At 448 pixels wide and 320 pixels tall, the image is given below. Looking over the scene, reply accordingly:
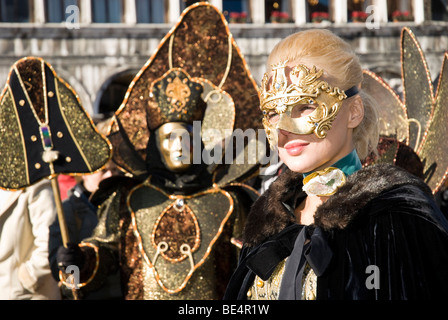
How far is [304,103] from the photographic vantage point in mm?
2420

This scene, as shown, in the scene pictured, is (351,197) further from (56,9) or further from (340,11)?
(340,11)

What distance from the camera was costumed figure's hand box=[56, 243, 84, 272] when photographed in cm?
387

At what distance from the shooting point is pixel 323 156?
2.41 meters

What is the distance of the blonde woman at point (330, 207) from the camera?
2174 millimetres

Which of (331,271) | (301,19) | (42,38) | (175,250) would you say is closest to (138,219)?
(175,250)

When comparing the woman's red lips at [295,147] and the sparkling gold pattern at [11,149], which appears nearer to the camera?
the woman's red lips at [295,147]

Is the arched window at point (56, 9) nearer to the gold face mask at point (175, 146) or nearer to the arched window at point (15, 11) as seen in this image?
the arched window at point (15, 11)

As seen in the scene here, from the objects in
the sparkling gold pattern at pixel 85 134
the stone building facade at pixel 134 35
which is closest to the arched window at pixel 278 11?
the stone building facade at pixel 134 35

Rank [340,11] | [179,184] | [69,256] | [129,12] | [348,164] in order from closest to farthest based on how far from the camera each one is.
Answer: [348,164], [69,256], [179,184], [129,12], [340,11]

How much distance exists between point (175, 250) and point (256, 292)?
162 centimetres

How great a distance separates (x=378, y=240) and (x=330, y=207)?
17cm

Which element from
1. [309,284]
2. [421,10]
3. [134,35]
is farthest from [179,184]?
[421,10]

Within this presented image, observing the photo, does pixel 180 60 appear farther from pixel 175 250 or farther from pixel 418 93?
pixel 418 93

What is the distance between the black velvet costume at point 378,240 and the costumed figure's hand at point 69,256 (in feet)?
5.19
